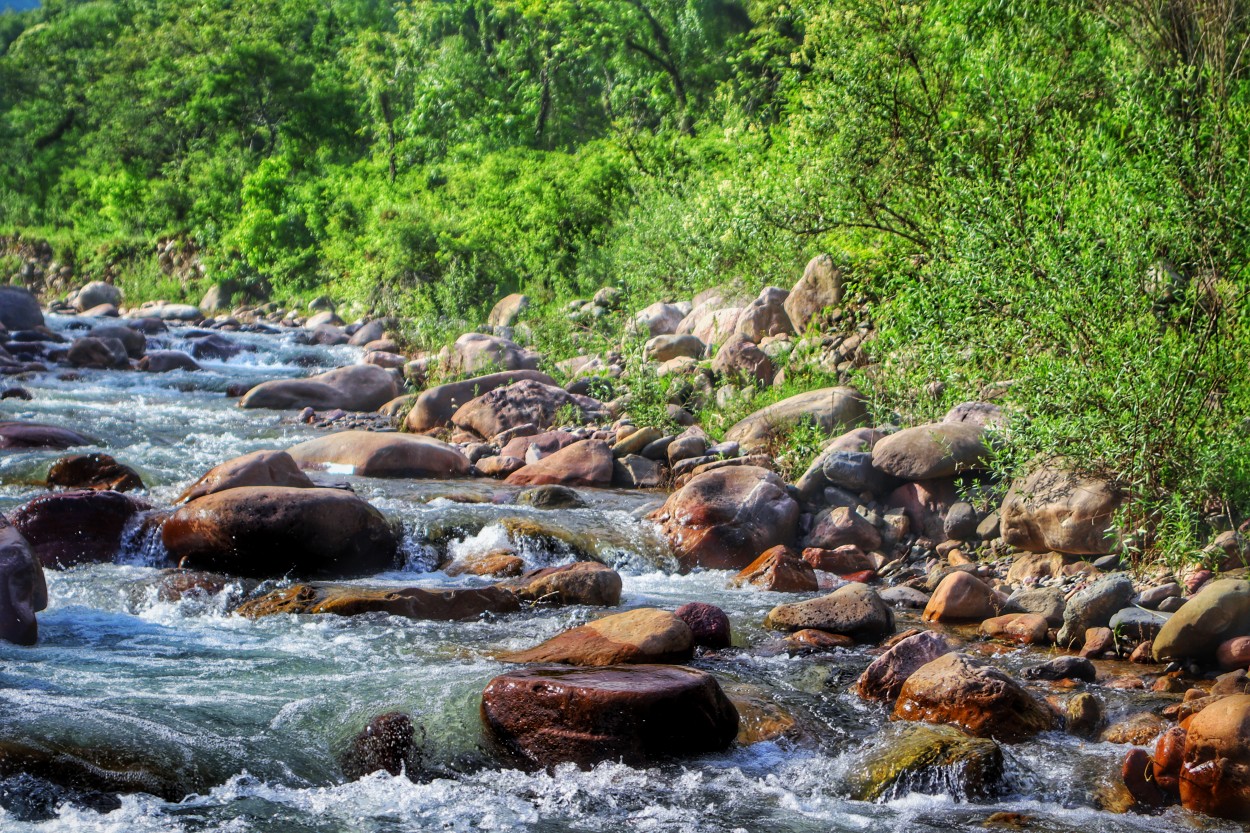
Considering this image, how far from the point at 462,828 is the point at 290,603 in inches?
121

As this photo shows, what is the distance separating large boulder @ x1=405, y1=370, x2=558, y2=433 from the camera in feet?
43.5

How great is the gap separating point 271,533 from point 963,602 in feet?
14.5

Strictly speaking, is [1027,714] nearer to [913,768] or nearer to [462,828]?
[913,768]

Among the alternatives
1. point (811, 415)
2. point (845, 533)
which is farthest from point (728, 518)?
point (811, 415)

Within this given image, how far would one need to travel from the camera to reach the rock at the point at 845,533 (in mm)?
8805

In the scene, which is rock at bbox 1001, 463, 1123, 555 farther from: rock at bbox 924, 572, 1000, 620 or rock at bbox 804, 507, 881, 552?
rock at bbox 804, 507, 881, 552

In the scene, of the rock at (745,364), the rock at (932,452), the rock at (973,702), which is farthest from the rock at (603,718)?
the rock at (745,364)

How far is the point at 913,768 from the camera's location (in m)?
4.69

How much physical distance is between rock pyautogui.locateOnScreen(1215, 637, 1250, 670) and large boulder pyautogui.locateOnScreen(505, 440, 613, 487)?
5798 millimetres

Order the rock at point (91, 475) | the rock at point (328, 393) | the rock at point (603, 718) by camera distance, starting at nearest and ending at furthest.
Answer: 1. the rock at point (603, 718)
2. the rock at point (91, 475)
3. the rock at point (328, 393)

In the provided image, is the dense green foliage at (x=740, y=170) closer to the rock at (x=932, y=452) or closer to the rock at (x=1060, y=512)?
the rock at (x=1060, y=512)

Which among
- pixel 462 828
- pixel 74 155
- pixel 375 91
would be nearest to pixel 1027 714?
pixel 462 828

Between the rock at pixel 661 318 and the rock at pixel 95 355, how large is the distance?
7973mm

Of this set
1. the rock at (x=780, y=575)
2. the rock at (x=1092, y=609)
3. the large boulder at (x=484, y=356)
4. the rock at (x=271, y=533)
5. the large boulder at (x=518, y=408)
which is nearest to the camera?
the rock at (x=1092, y=609)
